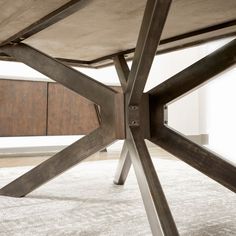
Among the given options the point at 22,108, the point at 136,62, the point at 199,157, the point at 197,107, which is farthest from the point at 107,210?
the point at 197,107

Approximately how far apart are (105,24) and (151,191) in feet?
1.46

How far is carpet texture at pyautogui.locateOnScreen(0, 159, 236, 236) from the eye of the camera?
0.74m

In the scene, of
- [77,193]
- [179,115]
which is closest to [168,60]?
[179,115]

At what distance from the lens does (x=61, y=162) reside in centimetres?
96

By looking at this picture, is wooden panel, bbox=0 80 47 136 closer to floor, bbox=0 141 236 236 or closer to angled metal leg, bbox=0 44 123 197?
floor, bbox=0 141 236 236

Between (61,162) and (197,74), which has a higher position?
(197,74)

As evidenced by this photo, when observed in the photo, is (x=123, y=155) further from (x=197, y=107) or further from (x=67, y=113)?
(x=197, y=107)

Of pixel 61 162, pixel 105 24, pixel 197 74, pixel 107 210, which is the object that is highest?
pixel 105 24

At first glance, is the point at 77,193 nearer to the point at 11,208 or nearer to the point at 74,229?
the point at 11,208

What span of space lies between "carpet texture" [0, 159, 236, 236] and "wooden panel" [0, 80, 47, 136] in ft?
3.80

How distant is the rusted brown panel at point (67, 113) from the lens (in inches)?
107

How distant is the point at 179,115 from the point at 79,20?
121 inches

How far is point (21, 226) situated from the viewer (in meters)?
0.77

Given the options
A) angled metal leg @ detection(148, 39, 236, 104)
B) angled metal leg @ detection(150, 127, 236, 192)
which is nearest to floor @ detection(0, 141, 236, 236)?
angled metal leg @ detection(150, 127, 236, 192)
